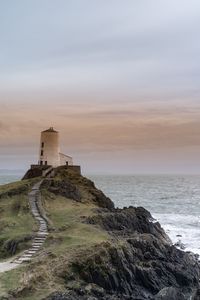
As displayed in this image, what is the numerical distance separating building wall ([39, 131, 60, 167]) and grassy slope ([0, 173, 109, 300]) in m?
32.8

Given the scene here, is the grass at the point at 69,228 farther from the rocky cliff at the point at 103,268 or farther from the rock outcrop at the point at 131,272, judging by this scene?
the rock outcrop at the point at 131,272

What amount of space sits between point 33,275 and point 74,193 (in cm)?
3560

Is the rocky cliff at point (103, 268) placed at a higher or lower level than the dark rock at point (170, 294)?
higher

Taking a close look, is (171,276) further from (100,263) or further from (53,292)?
(53,292)

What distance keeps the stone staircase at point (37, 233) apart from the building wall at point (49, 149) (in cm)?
2385

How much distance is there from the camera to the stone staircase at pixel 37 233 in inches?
1307

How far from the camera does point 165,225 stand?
79938mm

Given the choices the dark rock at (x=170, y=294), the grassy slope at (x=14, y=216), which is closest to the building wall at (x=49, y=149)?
the grassy slope at (x=14, y=216)

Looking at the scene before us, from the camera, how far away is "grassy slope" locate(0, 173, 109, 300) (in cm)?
2736

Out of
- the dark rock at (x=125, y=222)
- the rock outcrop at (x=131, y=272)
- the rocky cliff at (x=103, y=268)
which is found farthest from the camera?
the dark rock at (x=125, y=222)

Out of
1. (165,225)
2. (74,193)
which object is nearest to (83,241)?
(74,193)

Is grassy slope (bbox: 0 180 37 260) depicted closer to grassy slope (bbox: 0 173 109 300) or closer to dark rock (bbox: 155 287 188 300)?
grassy slope (bbox: 0 173 109 300)

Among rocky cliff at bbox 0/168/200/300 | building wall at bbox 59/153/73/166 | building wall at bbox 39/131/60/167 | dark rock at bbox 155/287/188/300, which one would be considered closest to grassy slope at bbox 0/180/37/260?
rocky cliff at bbox 0/168/200/300

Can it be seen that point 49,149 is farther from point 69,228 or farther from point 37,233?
point 37,233
